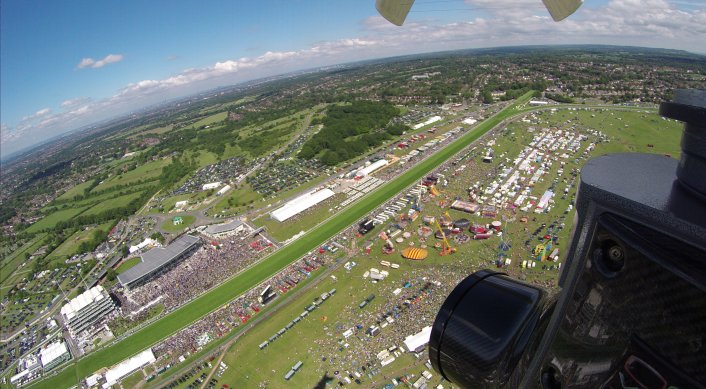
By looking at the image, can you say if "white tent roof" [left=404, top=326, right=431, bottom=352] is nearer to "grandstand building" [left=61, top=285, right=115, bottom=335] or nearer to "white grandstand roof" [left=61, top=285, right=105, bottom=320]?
"grandstand building" [left=61, top=285, right=115, bottom=335]

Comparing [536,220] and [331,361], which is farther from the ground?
[536,220]

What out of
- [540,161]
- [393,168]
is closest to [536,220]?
[540,161]

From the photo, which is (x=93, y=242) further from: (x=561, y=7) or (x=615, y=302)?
(x=615, y=302)

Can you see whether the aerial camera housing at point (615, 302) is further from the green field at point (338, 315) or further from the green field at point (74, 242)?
the green field at point (74, 242)

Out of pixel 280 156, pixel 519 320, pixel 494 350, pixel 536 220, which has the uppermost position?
pixel 519 320

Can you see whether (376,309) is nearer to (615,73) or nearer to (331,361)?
Result: (331,361)

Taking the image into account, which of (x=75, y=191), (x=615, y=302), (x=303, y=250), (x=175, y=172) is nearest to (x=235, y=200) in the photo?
(x=303, y=250)
